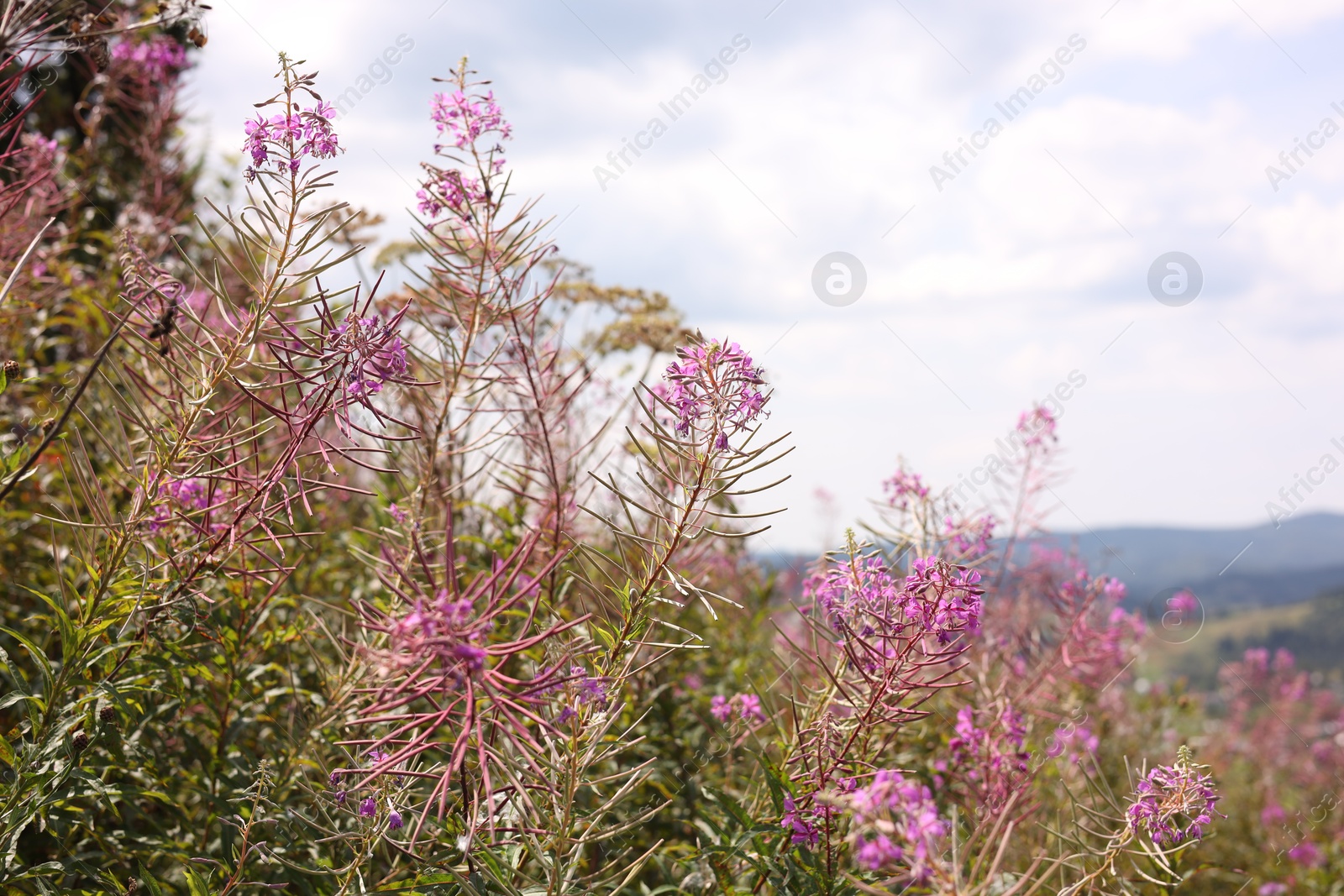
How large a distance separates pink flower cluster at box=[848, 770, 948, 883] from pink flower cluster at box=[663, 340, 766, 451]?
825 millimetres

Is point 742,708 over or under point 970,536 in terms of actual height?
under

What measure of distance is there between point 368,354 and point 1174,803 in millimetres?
2150

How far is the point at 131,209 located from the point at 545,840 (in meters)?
4.71

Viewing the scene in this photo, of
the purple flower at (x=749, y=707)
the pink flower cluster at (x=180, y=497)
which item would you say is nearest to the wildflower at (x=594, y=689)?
the pink flower cluster at (x=180, y=497)

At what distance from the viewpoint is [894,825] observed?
1358 mm

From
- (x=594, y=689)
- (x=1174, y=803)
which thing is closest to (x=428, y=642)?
(x=594, y=689)

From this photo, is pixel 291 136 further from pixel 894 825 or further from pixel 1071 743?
pixel 1071 743

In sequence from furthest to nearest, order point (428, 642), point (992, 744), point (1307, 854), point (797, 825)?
point (1307, 854)
point (992, 744)
point (797, 825)
point (428, 642)

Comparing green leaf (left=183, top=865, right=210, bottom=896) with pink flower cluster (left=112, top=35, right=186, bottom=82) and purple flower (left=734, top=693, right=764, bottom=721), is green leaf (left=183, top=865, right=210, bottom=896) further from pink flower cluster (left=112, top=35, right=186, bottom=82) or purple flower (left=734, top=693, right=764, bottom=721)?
pink flower cluster (left=112, top=35, right=186, bottom=82)

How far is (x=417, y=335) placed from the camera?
3676mm

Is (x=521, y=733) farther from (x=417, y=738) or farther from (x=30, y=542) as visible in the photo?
(x=30, y=542)

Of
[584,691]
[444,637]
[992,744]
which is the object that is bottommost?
[992,744]

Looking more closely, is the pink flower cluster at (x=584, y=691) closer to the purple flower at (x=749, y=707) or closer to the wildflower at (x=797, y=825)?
the wildflower at (x=797, y=825)

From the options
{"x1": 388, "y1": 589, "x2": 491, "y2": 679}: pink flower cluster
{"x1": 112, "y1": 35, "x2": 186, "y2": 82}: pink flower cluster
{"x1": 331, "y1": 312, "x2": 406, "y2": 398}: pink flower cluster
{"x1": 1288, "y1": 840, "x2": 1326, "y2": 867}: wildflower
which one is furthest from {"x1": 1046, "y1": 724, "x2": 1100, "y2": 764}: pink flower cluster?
{"x1": 112, "y1": 35, "x2": 186, "y2": 82}: pink flower cluster
